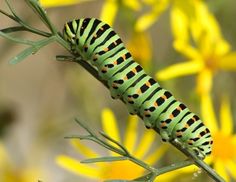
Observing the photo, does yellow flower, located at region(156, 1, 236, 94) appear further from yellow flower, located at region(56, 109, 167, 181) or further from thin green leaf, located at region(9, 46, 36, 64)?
thin green leaf, located at region(9, 46, 36, 64)

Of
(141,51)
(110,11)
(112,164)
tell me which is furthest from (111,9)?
(112,164)

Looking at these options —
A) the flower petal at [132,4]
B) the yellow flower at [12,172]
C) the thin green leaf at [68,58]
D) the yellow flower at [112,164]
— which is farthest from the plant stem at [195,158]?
the yellow flower at [12,172]

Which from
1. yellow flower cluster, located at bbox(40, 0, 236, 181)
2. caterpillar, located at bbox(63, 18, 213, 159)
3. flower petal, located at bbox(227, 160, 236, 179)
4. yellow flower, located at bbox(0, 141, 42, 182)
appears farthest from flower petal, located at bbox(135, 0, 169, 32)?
caterpillar, located at bbox(63, 18, 213, 159)

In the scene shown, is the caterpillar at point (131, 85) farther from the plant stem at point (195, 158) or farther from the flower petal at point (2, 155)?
the flower petal at point (2, 155)

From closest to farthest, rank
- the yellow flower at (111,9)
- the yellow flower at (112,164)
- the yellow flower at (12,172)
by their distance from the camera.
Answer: the yellow flower at (112,164) < the yellow flower at (111,9) < the yellow flower at (12,172)

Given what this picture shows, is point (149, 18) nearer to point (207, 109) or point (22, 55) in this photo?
point (207, 109)

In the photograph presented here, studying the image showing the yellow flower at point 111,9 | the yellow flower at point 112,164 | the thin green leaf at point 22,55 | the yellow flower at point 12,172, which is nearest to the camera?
the thin green leaf at point 22,55
